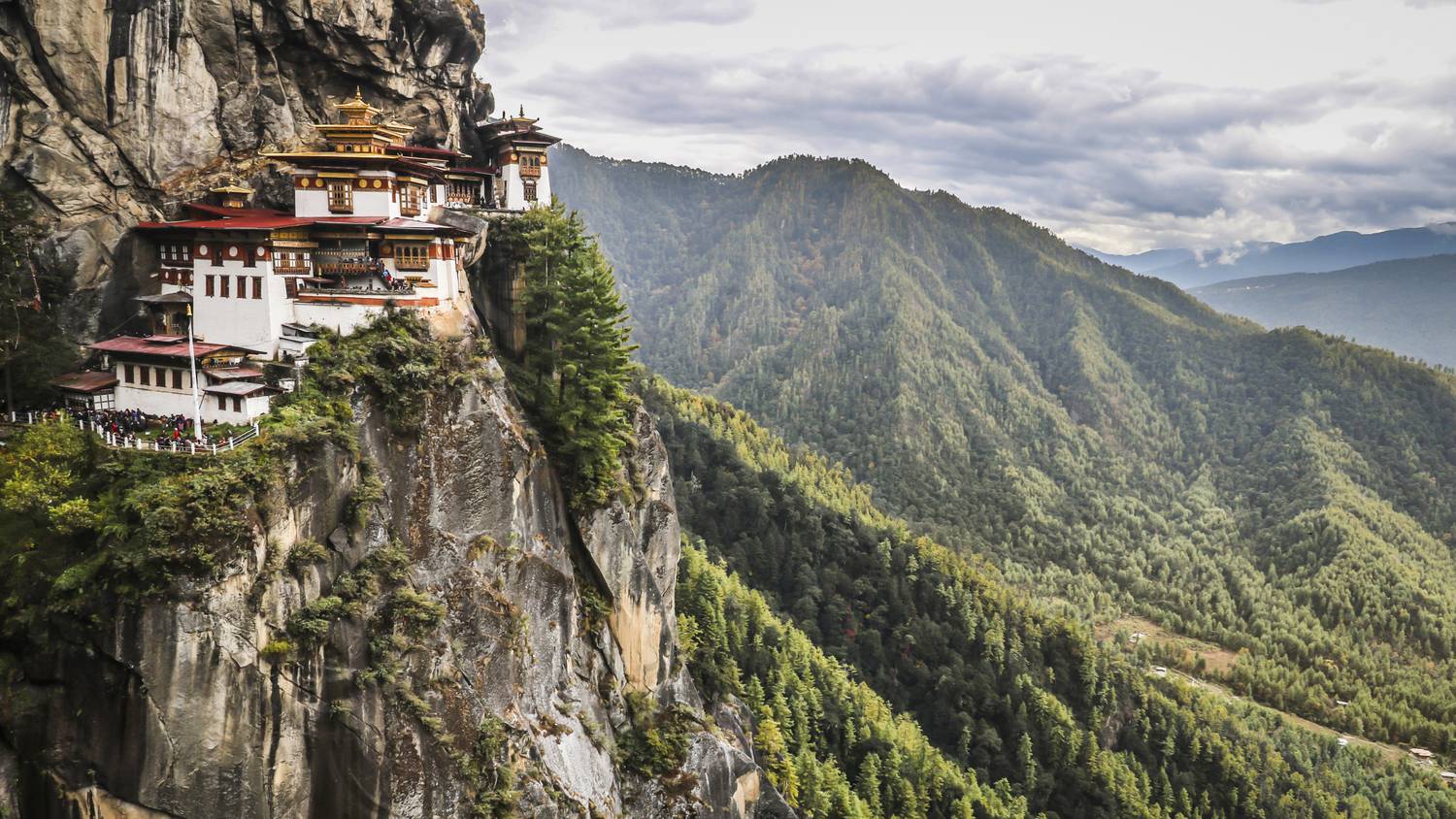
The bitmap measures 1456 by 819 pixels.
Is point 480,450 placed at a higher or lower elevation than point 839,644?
higher

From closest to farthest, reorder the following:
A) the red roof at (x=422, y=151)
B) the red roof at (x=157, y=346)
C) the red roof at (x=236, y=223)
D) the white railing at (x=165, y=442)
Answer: the white railing at (x=165, y=442)
the red roof at (x=157, y=346)
the red roof at (x=236, y=223)
the red roof at (x=422, y=151)

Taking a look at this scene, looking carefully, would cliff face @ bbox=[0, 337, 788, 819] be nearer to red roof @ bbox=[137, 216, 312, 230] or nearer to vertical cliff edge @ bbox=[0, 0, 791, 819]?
vertical cliff edge @ bbox=[0, 0, 791, 819]

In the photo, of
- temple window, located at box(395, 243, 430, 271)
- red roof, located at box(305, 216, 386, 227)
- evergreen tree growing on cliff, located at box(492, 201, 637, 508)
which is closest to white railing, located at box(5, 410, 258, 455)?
temple window, located at box(395, 243, 430, 271)

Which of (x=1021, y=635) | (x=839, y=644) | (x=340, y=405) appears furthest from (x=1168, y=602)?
(x=340, y=405)

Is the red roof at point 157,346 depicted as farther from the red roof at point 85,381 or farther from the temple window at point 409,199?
the temple window at point 409,199

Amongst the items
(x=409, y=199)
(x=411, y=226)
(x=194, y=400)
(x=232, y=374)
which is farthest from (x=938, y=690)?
(x=194, y=400)

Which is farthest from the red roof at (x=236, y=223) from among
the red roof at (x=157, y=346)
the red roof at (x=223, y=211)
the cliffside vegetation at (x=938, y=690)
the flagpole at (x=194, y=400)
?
the cliffside vegetation at (x=938, y=690)

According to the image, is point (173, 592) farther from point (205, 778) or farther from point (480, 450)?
point (480, 450)
